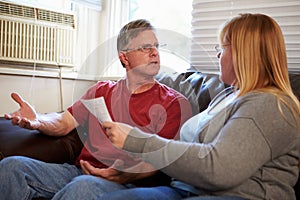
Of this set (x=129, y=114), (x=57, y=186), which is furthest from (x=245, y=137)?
(x=57, y=186)

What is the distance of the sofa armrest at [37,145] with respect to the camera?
1.56 meters

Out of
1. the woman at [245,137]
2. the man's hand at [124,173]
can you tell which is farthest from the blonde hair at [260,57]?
the man's hand at [124,173]

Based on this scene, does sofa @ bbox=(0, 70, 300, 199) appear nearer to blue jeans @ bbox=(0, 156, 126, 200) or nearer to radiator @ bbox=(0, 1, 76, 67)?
blue jeans @ bbox=(0, 156, 126, 200)

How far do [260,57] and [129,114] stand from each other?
2.08 feet

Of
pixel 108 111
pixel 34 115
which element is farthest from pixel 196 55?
pixel 34 115

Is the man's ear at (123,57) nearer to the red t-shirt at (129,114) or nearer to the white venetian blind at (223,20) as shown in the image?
the red t-shirt at (129,114)

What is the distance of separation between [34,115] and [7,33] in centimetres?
83

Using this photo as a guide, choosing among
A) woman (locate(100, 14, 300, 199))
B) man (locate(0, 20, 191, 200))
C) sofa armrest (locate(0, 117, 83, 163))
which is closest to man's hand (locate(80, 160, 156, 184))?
man (locate(0, 20, 191, 200))

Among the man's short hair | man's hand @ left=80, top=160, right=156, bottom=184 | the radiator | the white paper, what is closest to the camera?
man's hand @ left=80, top=160, right=156, bottom=184

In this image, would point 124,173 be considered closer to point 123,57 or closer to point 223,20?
point 123,57

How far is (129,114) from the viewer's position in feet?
5.26

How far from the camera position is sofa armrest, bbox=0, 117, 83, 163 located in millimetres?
1564

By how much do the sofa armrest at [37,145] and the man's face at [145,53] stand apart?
1.48ft

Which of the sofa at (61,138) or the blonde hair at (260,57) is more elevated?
the blonde hair at (260,57)
